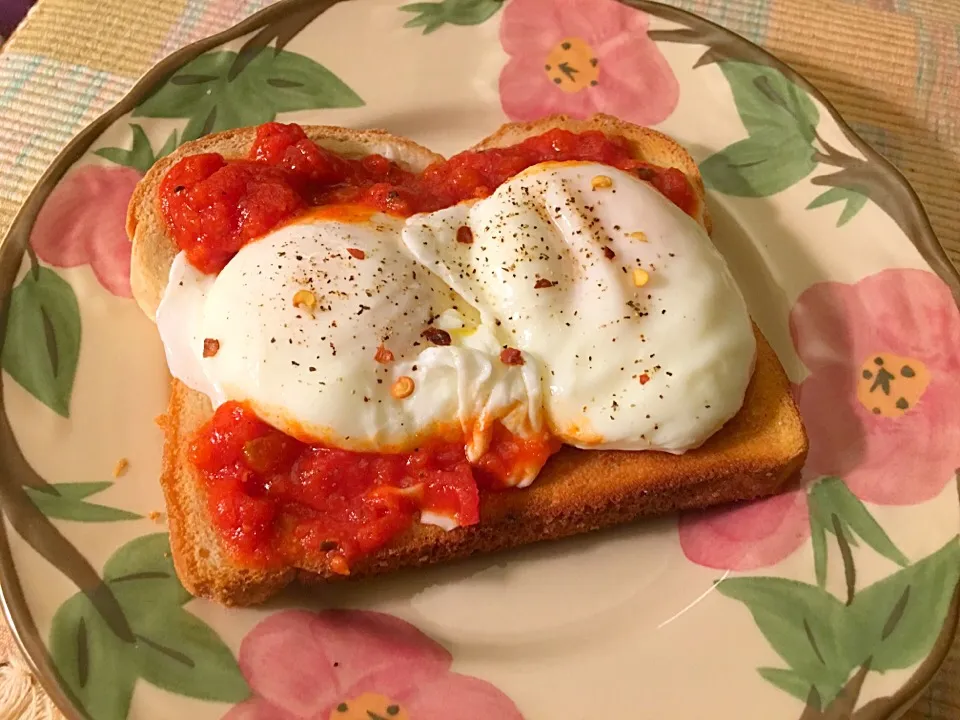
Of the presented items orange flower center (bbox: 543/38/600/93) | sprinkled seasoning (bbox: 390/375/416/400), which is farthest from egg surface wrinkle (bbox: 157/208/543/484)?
orange flower center (bbox: 543/38/600/93)

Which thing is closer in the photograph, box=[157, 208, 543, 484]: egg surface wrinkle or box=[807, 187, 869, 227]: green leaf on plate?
box=[157, 208, 543, 484]: egg surface wrinkle

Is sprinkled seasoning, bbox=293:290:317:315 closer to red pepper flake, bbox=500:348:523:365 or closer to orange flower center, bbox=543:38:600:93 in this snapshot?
red pepper flake, bbox=500:348:523:365

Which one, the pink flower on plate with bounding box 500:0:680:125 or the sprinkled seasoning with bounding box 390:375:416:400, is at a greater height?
the pink flower on plate with bounding box 500:0:680:125

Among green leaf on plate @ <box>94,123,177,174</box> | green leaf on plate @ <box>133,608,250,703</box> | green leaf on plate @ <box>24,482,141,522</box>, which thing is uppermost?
green leaf on plate @ <box>94,123,177,174</box>

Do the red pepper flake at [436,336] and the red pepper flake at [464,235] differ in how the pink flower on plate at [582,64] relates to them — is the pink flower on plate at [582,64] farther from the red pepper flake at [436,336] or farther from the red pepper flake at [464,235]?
the red pepper flake at [436,336]

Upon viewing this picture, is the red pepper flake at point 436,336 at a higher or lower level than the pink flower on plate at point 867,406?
higher


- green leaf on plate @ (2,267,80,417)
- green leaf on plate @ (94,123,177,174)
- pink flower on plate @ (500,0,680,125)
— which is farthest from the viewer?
pink flower on plate @ (500,0,680,125)

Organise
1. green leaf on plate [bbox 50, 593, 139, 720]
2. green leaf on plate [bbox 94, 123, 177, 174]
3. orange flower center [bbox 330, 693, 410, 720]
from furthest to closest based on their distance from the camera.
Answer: green leaf on plate [bbox 94, 123, 177, 174] → orange flower center [bbox 330, 693, 410, 720] → green leaf on plate [bbox 50, 593, 139, 720]

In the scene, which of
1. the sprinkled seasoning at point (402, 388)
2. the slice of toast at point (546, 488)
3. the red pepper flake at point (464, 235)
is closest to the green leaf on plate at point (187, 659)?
the slice of toast at point (546, 488)
